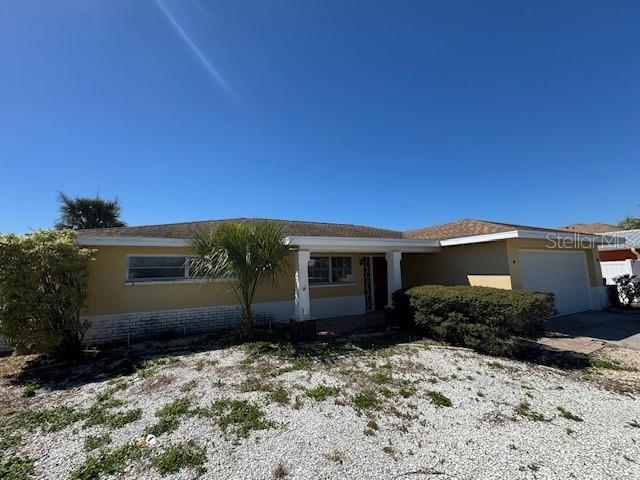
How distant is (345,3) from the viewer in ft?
26.7

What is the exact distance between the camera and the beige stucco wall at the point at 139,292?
27.9ft

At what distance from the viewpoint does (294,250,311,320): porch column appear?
9.02 meters

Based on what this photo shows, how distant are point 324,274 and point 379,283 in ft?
9.55

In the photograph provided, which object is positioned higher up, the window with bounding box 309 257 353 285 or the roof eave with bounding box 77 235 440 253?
the roof eave with bounding box 77 235 440 253

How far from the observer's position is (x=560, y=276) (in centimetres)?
1166

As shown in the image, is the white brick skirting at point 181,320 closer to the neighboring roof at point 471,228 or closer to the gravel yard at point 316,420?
the gravel yard at point 316,420

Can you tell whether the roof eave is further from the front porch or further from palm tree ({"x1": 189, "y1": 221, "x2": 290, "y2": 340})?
palm tree ({"x1": 189, "y1": 221, "x2": 290, "y2": 340})

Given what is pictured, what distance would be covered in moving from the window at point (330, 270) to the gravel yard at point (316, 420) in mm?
5662

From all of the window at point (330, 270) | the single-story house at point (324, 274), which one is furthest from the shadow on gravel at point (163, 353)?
the window at point (330, 270)

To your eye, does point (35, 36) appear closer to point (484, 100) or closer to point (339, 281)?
point (339, 281)

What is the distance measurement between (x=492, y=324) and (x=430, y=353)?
5.17 ft

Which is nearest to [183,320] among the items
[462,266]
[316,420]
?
[316,420]

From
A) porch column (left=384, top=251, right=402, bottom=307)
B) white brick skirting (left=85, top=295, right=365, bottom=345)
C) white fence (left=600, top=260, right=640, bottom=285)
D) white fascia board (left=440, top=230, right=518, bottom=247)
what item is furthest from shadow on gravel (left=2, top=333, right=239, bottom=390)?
white fence (left=600, top=260, right=640, bottom=285)

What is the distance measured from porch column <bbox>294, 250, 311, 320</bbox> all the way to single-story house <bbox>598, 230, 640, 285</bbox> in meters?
13.5
